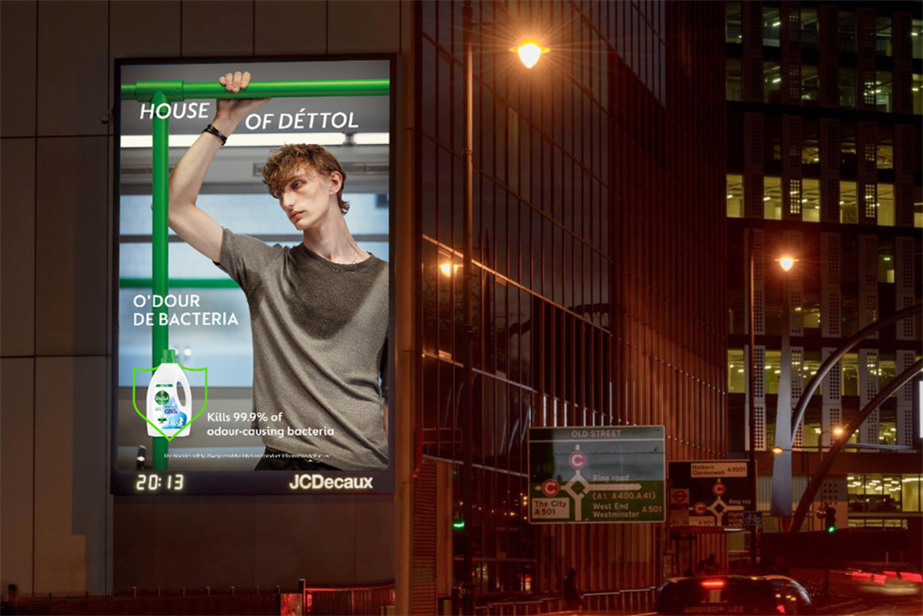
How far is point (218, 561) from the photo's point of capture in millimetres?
27562

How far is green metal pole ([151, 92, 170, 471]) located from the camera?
26719 millimetres

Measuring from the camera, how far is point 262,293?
88.1ft

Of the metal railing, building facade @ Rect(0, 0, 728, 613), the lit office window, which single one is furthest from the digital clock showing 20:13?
the lit office window

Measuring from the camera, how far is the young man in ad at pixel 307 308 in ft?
87.0

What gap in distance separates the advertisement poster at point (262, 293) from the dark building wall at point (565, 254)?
11.6 ft

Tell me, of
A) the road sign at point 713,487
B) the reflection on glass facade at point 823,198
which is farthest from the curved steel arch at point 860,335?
the reflection on glass facade at point 823,198

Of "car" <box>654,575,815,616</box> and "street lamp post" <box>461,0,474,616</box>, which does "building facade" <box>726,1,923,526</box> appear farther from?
"car" <box>654,575,815,616</box>

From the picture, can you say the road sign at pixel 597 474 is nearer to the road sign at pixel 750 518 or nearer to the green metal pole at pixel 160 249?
the green metal pole at pixel 160 249

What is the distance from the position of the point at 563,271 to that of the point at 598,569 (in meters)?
9.60

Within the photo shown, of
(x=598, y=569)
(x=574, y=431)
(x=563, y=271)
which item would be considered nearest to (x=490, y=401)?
(x=574, y=431)

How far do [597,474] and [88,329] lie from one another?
10.5 m

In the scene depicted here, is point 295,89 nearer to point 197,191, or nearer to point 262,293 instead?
point 197,191

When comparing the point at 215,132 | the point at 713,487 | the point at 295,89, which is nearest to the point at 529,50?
the point at 295,89

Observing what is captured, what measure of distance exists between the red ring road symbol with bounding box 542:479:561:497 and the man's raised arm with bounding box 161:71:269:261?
27.1ft
